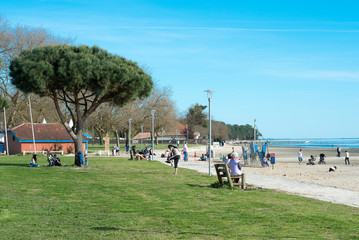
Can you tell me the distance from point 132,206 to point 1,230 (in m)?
3.36

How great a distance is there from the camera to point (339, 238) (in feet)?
22.0

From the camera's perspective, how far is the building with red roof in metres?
43.3

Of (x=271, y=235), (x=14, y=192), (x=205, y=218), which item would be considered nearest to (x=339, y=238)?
(x=271, y=235)

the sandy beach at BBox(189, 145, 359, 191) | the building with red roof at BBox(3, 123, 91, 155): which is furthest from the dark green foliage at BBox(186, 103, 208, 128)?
the sandy beach at BBox(189, 145, 359, 191)

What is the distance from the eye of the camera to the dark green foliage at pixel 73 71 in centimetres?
2239

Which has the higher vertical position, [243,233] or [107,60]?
[107,60]

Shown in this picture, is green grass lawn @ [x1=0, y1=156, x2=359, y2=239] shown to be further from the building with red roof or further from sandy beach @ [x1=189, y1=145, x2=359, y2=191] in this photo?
the building with red roof

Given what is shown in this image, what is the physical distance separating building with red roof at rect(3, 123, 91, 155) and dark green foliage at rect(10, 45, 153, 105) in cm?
2064

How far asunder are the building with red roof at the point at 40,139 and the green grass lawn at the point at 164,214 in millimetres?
31407

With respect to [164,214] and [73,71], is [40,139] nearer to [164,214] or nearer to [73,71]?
[73,71]

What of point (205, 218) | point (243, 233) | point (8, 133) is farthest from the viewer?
point (8, 133)

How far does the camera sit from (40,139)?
43.8 m

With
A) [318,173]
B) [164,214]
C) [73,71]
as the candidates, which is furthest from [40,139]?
[164,214]

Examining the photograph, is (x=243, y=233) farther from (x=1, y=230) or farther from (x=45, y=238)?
(x=1, y=230)
